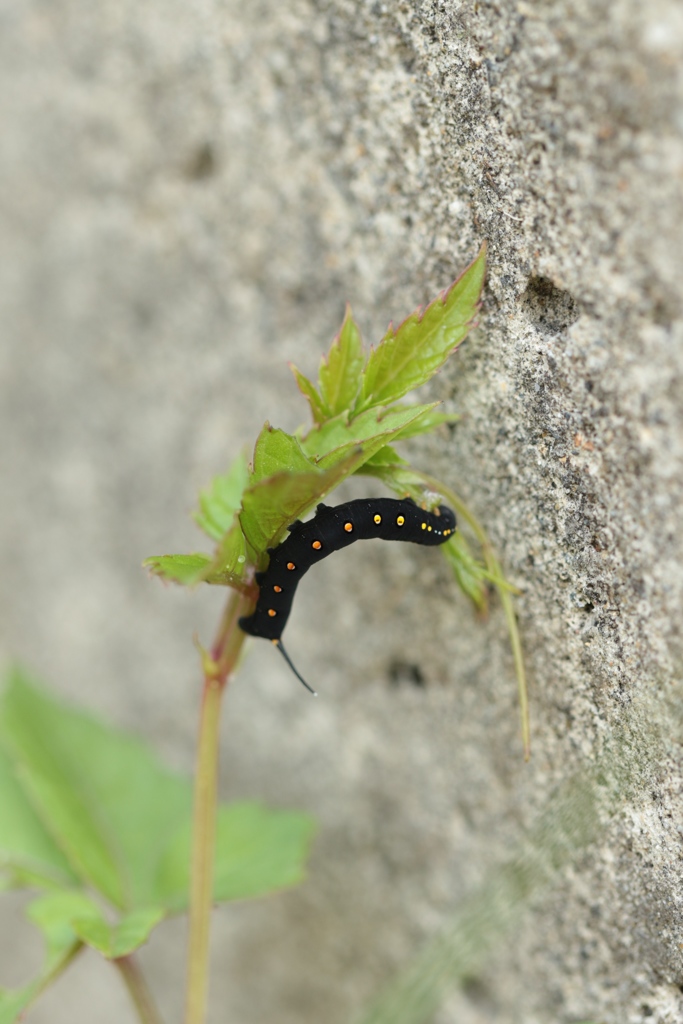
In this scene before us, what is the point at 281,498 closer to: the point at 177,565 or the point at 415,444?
the point at 177,565

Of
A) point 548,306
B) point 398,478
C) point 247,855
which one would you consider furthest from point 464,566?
point 247,855

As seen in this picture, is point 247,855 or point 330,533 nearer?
point 330,533

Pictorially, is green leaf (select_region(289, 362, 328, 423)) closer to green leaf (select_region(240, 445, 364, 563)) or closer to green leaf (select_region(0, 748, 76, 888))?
green leaf (select_region(240, 445, 364, 563))

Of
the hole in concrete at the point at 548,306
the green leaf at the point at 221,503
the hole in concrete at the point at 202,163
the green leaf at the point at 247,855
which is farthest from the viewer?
the hole in concrete at the point at 202,163

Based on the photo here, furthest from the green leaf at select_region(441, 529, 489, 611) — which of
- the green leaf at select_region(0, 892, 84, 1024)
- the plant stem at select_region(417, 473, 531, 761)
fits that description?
the green leaf at select_region(0, 892, 84, 1024)

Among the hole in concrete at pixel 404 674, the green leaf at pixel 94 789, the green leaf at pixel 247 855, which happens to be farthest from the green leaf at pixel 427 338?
the green leaf at pixel 94 789

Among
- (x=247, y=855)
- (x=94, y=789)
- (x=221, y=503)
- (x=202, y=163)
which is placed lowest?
(x=247, y=855)

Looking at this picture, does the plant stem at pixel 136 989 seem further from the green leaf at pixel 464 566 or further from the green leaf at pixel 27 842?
the green leaf at pixel 464 566

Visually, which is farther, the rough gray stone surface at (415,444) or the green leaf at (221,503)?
the green leaf at (221,503)
